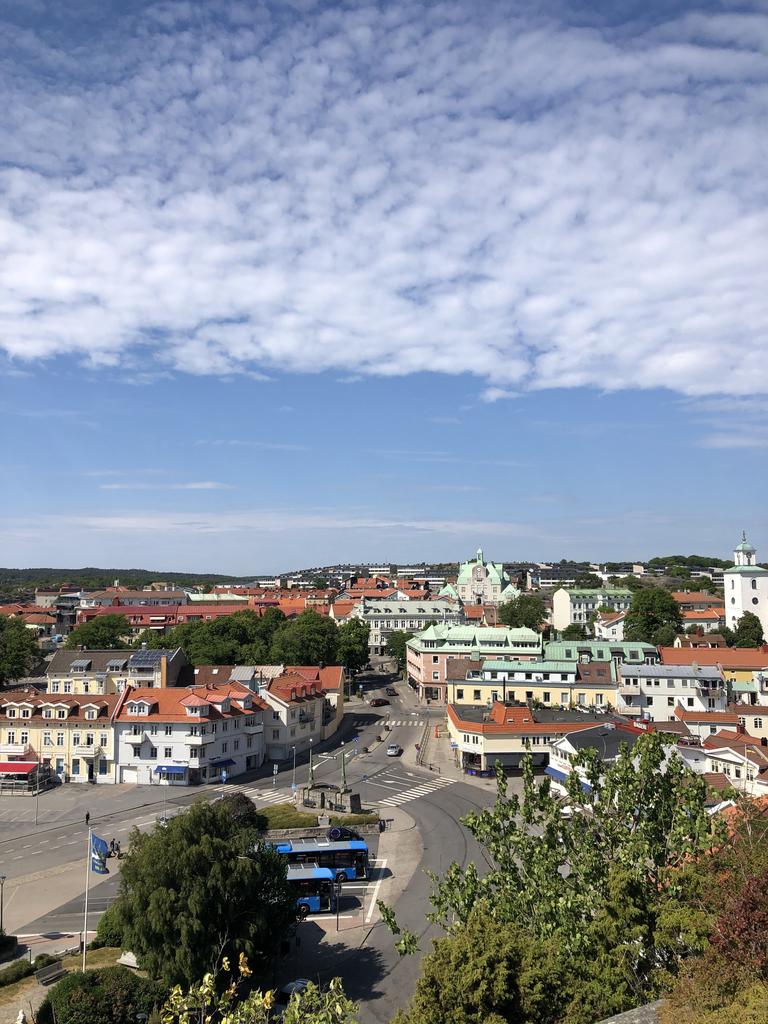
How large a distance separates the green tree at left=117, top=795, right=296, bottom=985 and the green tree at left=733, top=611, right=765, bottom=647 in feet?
275

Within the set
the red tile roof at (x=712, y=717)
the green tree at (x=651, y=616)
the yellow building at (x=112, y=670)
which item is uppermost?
the green tree at (x=651, y=616)

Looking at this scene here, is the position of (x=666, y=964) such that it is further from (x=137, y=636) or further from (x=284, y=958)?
(x=137, y=636)

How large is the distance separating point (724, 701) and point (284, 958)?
52133 mm

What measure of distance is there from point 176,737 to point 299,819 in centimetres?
1560

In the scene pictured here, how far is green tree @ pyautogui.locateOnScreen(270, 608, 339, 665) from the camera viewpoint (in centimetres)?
8506

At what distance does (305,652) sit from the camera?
283 ft

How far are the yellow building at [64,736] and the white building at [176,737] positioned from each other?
134 cm

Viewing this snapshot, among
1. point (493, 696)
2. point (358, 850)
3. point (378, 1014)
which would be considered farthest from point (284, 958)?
point (493, 696)

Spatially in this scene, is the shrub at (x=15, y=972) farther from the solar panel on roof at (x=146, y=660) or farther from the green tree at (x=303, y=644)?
the green tree at (x=303, y=644)

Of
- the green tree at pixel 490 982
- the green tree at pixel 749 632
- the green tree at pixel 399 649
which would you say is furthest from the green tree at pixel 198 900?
the green tree at pixel 399 649

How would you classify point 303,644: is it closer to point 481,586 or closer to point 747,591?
point 747,591

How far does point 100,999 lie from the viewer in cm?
2317

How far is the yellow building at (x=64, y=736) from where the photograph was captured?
57.3m

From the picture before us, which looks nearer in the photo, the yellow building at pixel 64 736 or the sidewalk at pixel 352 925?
the sidewalk at pixel 352 925
